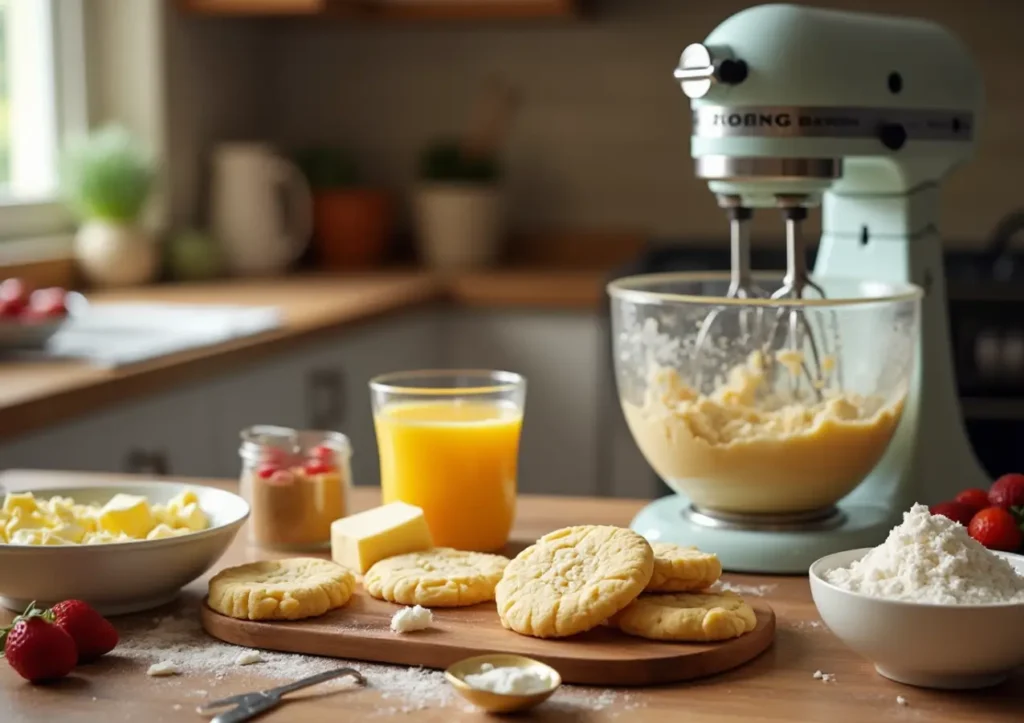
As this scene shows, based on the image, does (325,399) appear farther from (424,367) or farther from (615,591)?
(615,591)

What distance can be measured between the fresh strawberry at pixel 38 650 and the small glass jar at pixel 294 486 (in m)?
0.32

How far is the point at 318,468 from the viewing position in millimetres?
1250

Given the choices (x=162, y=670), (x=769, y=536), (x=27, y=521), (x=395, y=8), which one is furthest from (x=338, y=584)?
(x=395, y=8)

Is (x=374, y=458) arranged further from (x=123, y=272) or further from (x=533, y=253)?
(x=533, y=253)

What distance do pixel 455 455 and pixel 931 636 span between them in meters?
0.47

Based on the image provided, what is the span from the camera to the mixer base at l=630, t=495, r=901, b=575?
1.19m

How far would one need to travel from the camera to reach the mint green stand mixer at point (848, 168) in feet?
4.05

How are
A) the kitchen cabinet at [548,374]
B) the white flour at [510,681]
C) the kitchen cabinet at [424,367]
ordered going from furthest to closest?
the kitchen cabinet at [548,374] → the kitchen cabinet at [424,367] → the white flour at [510,681]

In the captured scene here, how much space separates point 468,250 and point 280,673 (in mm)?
2631

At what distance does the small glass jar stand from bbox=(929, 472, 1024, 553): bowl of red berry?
51 cm

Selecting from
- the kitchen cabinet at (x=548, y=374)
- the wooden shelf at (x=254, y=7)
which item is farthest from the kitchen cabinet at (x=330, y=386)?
the wooden shelf at (x=254, y=7)

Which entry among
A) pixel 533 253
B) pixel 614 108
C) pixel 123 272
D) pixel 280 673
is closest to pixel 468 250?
pixel 533 253

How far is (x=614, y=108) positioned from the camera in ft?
12.0

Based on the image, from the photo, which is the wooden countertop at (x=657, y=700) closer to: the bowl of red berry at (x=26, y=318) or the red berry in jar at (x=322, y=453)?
the red berry in jar at (x=322, y=453)
